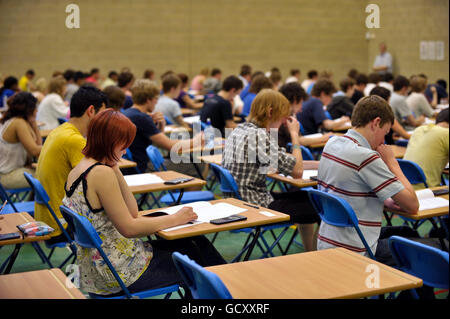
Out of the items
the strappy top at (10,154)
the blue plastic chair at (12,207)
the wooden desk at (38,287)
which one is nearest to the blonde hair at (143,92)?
the strappy top at (10,154)

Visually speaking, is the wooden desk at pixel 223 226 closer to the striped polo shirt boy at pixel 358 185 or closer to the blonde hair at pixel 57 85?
the striped polo shirt boy at pixel 358 185

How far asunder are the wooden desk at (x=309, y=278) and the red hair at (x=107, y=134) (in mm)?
834

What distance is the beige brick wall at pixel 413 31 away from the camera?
1342 cm

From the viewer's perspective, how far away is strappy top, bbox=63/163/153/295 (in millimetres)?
2760

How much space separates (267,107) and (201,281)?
207cm

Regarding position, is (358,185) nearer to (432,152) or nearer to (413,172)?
(413,172)

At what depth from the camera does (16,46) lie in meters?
13.6

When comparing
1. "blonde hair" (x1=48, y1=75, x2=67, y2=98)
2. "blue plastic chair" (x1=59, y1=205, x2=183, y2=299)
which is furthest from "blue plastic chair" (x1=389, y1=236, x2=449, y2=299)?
"blonde hair" (x1=48, y1=75, x2=67, y2=98)

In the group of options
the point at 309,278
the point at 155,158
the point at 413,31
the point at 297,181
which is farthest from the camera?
the point at 413,31

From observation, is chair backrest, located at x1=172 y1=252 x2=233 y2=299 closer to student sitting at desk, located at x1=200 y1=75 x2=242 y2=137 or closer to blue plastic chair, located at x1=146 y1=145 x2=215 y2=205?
blue plastic chair, located at x1=146 y1=145 x2=215 y2=205

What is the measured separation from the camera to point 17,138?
199 inches

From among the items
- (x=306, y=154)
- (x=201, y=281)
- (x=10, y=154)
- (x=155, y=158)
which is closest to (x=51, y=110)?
(x=10, y=154)
